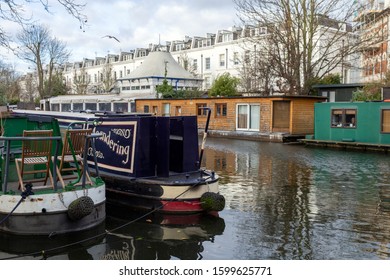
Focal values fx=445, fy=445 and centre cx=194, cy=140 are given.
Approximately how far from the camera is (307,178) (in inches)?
510

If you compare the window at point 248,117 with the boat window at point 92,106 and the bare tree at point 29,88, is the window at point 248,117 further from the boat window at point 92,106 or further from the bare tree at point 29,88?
the bare tree at point 29,88

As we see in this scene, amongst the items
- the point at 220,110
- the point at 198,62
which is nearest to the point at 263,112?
the point at 220,110

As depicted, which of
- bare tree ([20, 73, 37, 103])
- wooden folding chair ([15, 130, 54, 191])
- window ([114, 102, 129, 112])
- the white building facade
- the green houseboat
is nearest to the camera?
wooden folding chair ([15, 130, 54, 191])

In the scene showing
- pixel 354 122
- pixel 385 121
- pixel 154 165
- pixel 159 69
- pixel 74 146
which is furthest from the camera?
pixel 159 69

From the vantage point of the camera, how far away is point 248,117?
28.2 m

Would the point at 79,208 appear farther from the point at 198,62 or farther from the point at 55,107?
the point at 198,62

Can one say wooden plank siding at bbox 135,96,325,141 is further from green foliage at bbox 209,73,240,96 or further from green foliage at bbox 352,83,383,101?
green foliage at bbox 209,73,240,96

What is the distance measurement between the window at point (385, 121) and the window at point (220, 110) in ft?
36.9

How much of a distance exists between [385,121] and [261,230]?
15418mm

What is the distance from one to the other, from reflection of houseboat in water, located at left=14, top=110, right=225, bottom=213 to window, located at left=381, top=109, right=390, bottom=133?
14.0 meters

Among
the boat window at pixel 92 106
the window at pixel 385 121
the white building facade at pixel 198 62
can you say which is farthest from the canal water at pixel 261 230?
the white building facade at pixel 198 62

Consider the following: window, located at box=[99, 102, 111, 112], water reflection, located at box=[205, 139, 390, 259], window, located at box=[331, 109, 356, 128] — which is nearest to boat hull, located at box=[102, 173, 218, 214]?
water reflection, located at box=[205, 139, 390, 259]

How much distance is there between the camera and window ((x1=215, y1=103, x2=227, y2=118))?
29797 mm

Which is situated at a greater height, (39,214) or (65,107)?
(65,107)
